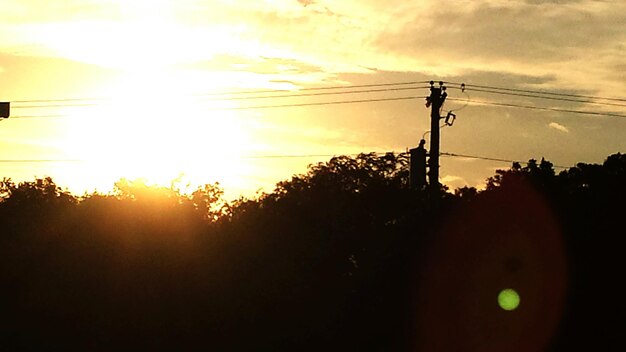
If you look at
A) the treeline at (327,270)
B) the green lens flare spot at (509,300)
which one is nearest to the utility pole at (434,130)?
the treeline at (327,270)

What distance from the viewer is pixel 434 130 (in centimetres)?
5506

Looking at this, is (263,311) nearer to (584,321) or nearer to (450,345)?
(450,345)

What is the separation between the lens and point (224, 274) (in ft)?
171

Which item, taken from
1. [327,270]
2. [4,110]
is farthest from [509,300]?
[4,110]

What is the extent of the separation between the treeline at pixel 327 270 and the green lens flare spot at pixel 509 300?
0.20m

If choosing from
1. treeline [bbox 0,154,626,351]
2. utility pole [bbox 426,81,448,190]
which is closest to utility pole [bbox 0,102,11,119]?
treeline [bbox 0,154,626,351]

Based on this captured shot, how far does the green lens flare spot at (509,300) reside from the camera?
33.2 metres

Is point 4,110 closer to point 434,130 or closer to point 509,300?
point 434,130

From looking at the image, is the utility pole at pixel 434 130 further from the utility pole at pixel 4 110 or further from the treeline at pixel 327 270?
the utility pole at pixel 4 110

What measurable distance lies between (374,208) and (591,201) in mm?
43608

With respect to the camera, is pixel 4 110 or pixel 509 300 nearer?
pixel 509 300

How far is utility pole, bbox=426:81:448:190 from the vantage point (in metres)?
54.3

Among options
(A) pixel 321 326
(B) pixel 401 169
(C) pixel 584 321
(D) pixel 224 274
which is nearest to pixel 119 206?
(D) pixel 224 274

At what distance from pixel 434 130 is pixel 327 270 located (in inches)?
340
